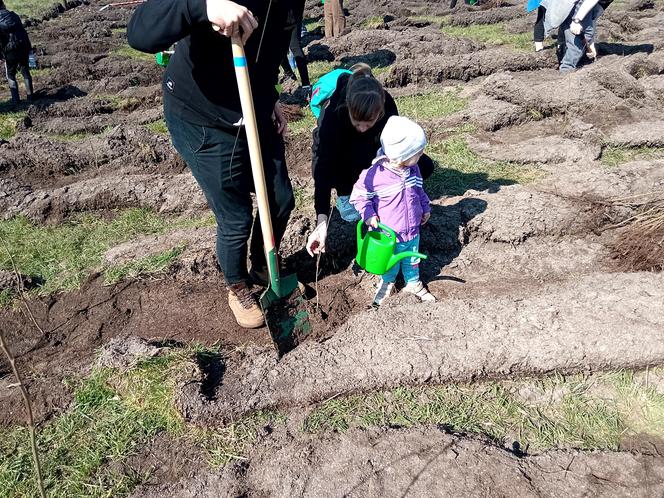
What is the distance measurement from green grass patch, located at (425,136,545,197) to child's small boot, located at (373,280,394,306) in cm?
117

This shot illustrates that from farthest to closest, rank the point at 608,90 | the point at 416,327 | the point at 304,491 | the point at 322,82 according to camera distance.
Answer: the point at 608,90 < the point at 322,82 < the point at 416,327 < the point at 304,491

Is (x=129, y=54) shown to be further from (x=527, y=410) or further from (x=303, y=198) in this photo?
(x=527, y=410)

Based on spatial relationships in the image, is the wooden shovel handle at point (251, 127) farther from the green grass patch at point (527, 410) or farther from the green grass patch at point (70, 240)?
the green grass patch at point (70, 240)

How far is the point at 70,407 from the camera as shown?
7.50 ft

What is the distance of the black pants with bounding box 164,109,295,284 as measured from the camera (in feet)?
7.39

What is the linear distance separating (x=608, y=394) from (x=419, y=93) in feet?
16.8

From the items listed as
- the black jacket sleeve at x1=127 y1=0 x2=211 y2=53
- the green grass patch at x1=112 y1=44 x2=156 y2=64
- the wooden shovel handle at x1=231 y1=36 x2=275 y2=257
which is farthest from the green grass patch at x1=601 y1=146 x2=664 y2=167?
the green grass patch at x1=112 y1=44 x2=156 y2=64

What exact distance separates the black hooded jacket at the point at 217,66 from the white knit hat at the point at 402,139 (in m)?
0.62

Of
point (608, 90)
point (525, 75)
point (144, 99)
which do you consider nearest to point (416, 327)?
point (608, 90)

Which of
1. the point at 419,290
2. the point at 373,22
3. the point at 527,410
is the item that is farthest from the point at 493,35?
the point at 527,410

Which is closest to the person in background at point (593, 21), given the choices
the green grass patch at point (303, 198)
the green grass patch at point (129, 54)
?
the green grass patch at point (303, 198)

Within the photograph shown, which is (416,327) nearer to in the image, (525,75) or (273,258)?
(273,258)

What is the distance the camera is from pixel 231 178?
2320mm

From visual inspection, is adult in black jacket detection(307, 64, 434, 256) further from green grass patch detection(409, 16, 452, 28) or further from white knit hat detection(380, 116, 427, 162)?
green grass patch detection(409, 16, 452, 28)
